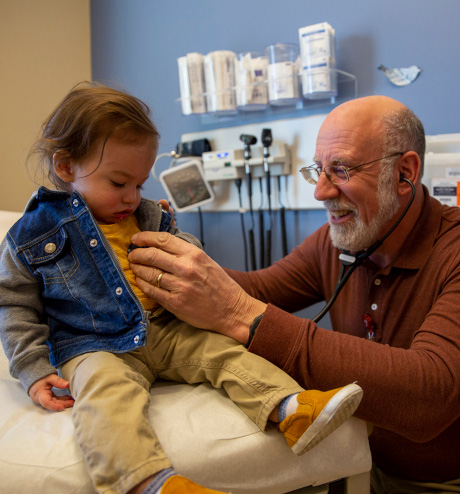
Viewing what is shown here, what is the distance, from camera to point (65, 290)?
980mm

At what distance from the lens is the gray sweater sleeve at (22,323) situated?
931mm

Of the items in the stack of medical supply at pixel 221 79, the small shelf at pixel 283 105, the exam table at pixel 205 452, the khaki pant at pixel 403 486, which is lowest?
the khaki pant at pixel 403 486

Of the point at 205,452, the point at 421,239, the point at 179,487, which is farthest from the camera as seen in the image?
the point at 421,239

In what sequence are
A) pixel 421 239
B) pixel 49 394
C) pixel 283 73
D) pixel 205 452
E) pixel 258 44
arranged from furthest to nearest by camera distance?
pixel 258 44, pixel 283 73, pixel 421 239, pixel 49 394, pixel 205 452

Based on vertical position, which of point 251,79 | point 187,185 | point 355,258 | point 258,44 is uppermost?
point 258,44

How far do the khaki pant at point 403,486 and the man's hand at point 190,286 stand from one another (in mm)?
622

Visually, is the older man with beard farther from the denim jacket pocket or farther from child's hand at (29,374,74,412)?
child's hand at (29,374,74,412)

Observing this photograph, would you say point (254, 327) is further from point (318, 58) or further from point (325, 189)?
point (318, 58)

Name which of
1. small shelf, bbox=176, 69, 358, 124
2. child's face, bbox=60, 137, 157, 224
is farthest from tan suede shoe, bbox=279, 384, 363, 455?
small shelf, bbox=176, 69, 358, 124

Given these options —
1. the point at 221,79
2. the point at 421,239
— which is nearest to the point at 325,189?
the point at 421,239

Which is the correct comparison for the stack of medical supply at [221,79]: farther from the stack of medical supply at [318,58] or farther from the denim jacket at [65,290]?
the denim jacket at [65,290]

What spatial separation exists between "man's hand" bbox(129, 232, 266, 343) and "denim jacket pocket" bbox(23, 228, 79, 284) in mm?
137

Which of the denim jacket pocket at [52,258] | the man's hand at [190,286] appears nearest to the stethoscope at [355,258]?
the man's hand at [190,286]

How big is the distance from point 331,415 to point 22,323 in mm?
617
